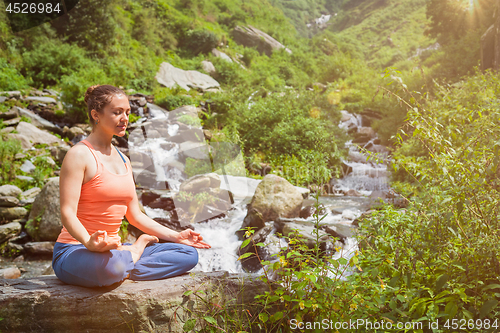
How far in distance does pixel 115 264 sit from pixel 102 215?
0.34 meters

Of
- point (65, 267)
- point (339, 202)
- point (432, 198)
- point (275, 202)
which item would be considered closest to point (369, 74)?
point (339, 202)

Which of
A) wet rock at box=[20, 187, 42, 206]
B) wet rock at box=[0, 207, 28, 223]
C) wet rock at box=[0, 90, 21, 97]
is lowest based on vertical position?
wet rock at box=[0, 207, 28, 223]

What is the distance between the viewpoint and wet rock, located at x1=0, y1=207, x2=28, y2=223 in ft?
18.9

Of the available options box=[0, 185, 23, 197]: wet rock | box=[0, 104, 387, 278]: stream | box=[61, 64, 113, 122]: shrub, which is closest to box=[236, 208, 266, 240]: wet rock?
box=[0, 104, 387, 278]: stream

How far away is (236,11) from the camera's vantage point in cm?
3016

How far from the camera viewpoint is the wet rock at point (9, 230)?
17.8 ft

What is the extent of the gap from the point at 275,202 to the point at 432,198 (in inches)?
166

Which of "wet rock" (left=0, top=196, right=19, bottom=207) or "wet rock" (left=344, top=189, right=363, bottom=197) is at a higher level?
"wet rock" (left=0, top=196, right=19, bottom=207)

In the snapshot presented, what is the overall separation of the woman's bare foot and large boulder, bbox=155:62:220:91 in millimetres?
14831

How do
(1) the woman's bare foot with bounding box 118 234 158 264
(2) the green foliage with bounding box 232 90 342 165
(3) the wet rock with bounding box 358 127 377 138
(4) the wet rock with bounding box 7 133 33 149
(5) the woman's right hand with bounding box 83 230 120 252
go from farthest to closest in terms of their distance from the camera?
(3) the wet rock with bounding box 358 127 377 138, (2) the green foliage with bounding box 232 90 342 165, (4) the wet rock with bounding box 7 133 33 149, (1) the woman's bare foot with bounding box 118 234 158 264, (5) the woman's right hand with bounding box 83 230 120 252

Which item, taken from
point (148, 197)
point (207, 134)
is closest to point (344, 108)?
point (207, 134)

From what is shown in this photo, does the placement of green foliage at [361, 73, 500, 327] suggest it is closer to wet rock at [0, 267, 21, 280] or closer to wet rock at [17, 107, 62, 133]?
wet rock at [0, 267, 21, 280]

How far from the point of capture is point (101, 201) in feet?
6.57

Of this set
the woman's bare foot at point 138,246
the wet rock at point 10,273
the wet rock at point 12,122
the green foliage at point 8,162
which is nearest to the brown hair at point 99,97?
the woman's bare foot at point 138,246
